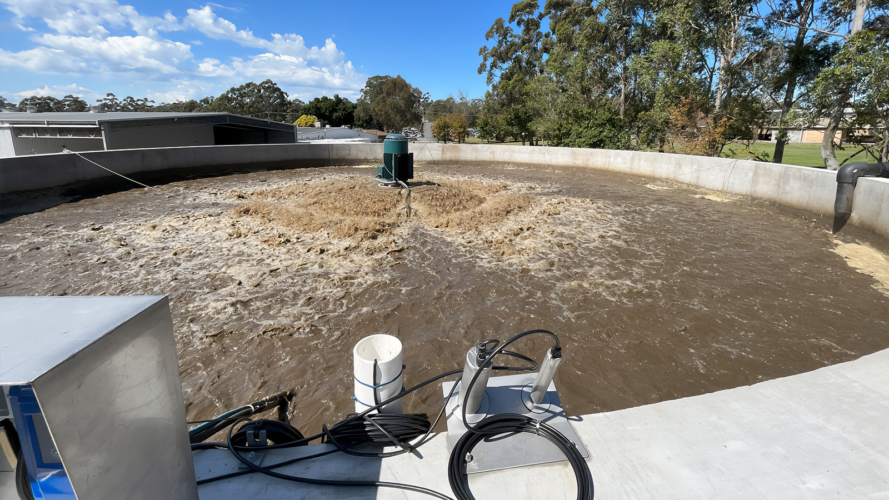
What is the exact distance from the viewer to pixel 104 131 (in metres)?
14.5

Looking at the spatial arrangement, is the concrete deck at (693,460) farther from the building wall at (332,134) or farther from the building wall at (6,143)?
the building wall at (332,134)

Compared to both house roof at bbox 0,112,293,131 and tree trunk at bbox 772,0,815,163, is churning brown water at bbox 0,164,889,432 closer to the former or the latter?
house roof at bbox 0,112,293,131

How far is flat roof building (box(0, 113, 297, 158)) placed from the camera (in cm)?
1527

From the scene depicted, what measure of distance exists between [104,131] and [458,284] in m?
15.7

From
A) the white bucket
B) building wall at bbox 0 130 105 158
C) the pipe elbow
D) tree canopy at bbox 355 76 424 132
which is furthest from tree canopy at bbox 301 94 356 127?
the white bucket

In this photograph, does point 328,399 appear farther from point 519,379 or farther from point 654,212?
point 654,212

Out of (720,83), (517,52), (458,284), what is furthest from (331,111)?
(458,284)

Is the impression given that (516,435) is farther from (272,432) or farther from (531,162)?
(531,162)

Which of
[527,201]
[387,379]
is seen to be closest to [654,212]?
[527,201]

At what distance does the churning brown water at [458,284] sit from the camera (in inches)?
143

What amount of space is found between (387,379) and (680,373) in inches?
106

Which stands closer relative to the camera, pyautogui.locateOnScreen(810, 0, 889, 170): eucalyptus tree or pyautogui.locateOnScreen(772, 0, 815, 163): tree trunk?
pyautogui.locateOnScreen(810, 0, 889, 170): eucalyptus tree

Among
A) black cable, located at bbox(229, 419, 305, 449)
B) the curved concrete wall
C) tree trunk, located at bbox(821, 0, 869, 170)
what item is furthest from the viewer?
tree trunk, located at bbox(821, 0, 869, 170)

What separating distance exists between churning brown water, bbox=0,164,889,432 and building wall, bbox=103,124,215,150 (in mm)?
7728
